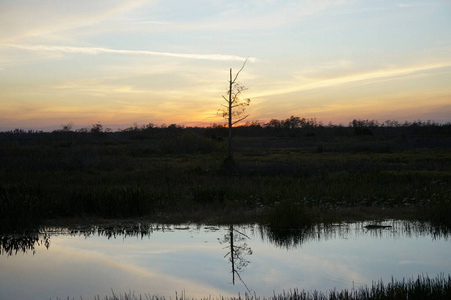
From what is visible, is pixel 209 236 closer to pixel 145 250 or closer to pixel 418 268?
pixel 145 250

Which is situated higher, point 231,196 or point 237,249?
point 231,196

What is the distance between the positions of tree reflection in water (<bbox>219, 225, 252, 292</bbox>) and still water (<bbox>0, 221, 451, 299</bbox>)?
0.07 ft

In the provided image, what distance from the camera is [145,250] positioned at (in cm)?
1116

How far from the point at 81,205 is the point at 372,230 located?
865 cm

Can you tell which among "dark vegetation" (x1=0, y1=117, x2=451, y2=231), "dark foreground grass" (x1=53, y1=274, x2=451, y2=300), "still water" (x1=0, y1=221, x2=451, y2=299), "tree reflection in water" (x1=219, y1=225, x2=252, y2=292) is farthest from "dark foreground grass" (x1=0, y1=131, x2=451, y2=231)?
"dark foreground grass" (x1=53, y1=274, x2=451, y2=300)

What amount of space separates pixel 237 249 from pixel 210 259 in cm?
101


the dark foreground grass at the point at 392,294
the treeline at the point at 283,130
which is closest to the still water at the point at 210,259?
the dark foreground grass at the point at 392,294

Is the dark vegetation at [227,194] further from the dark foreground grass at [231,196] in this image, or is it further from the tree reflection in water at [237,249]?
the tree reflection in water at [237,249]

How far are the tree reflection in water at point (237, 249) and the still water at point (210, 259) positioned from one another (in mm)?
23

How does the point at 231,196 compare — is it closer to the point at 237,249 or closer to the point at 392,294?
the point at 237,249

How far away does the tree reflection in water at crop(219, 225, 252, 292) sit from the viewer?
9.77 m

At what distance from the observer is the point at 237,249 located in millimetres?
11250

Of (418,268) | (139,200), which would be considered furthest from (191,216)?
(418,268)

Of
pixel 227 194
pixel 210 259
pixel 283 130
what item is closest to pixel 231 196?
pixel 227 194
